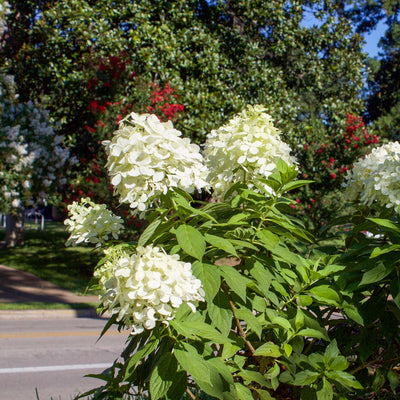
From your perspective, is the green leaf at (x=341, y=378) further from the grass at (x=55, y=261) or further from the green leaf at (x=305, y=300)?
the grass at (x=55, y=261)

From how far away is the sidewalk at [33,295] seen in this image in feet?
32.0

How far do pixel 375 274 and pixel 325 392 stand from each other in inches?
20.2

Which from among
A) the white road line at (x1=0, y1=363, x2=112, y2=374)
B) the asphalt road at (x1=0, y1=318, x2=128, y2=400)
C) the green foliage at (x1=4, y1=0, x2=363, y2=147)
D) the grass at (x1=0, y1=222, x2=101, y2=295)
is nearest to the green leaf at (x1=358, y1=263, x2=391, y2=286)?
the asphalt road at (x1=0, y1=318, x2=128, y2=400)

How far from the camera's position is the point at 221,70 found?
12.6 m

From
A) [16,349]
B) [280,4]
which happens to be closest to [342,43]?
[280,4]

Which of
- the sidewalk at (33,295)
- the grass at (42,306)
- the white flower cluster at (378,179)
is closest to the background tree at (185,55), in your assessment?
the sidewalk at (33,295)

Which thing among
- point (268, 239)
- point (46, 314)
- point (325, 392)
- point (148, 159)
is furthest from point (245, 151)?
point (46, 314)

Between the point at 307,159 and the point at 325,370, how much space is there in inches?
423

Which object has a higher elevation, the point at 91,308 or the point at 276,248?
the point at 276,248

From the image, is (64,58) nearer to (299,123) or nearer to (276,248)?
(299,123)

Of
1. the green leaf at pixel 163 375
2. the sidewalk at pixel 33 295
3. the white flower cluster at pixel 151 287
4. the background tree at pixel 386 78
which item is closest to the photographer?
the white flower cluster at pixel 151 287

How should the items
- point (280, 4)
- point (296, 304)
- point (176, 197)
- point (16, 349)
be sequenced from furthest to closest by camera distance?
point (280, 4), point (16, 349), point (296, 304), point (176, 197)

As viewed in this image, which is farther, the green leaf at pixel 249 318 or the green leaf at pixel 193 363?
the green leaf at pixel 249 318

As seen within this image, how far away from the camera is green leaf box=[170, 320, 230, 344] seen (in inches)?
62.8
